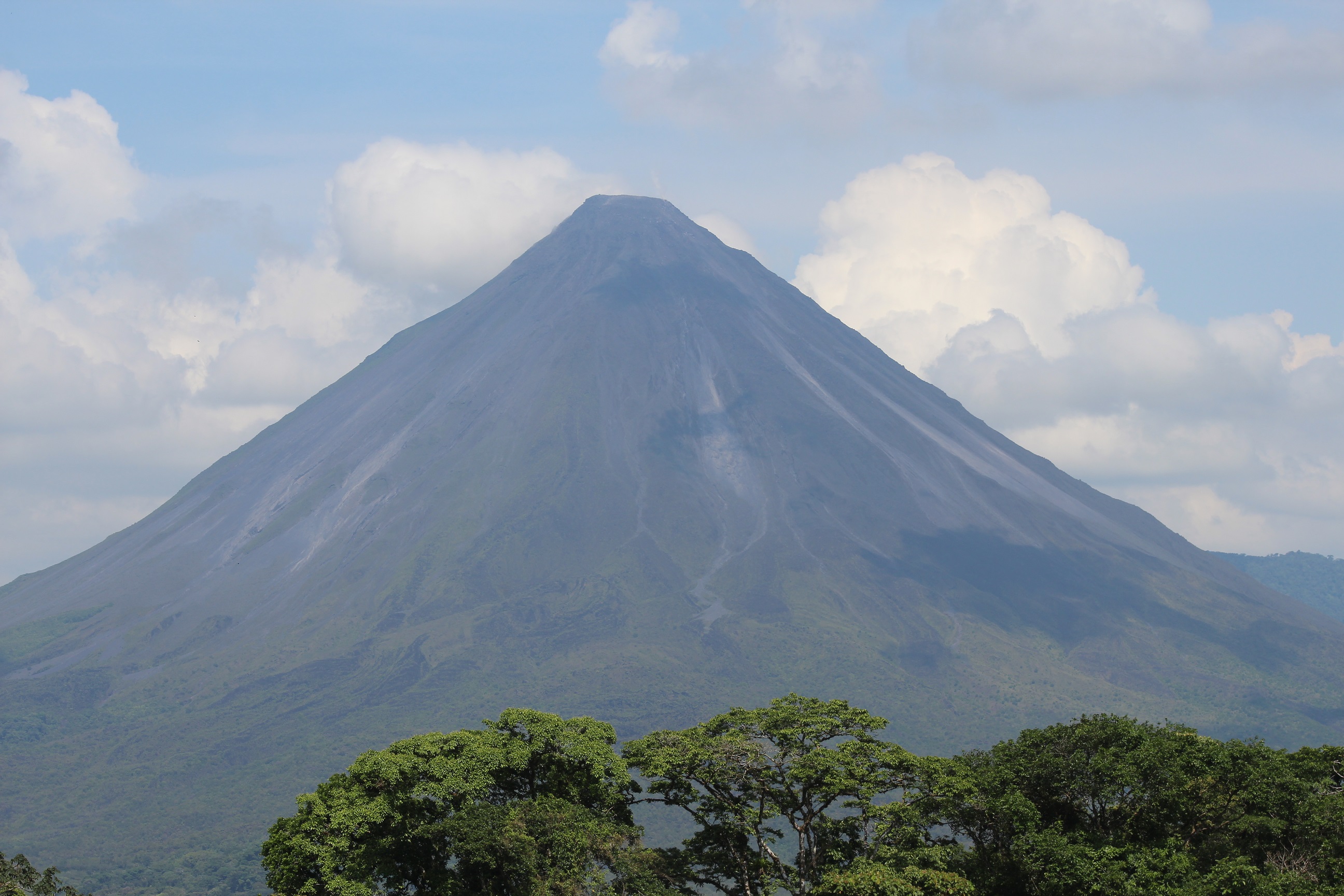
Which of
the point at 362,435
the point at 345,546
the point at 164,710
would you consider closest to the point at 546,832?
the point at 164,710

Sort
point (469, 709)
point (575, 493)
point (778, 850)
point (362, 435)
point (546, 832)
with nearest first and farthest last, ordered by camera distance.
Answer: point (546, 832), point (778, 850), point (469, 709), point (575, 493), point (362, 435)

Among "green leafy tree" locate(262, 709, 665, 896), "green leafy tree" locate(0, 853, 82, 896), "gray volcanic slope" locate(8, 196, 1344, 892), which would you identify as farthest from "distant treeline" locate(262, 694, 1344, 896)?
"gray volcanic slope" locate(8, 196, 1344, 892)

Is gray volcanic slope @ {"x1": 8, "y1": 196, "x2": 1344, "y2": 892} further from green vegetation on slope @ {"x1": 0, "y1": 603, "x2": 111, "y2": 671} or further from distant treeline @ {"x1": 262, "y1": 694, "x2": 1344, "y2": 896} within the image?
distant treeline @ {"x1": 262, "y1": 694, "x2": 1344, "y2": 896}

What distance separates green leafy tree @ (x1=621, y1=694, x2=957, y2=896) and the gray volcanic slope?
261 ft

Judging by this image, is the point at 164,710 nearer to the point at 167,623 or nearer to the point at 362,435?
the point at 167,623

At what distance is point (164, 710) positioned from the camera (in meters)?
144

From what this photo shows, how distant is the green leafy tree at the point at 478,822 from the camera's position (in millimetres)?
34656

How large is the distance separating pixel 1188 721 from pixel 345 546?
9815cm

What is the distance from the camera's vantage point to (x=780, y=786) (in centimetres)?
3941

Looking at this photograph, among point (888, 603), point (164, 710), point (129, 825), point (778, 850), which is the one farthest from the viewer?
point (888, 603)

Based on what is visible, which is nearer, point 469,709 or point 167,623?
point 469,709

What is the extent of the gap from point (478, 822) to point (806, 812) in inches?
360

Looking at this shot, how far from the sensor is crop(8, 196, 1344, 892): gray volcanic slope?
5281 inches

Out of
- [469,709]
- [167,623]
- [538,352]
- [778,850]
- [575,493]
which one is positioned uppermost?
[538,352]
